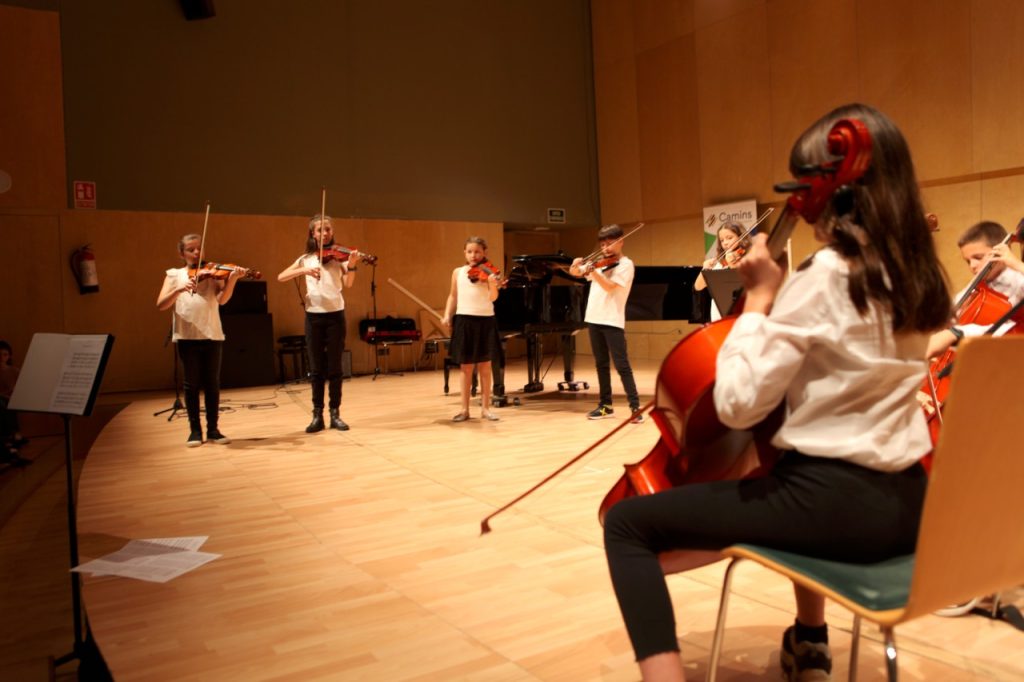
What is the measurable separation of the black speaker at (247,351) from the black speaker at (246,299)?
13cm

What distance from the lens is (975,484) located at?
128 centimetres

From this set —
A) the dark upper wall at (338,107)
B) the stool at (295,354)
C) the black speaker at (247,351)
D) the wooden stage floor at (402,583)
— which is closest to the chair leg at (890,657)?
the wooden stage floor at (402,583)

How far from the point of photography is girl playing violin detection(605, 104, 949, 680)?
136 cm

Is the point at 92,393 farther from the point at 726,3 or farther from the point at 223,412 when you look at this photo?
the point at 726,3

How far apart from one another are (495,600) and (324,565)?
2.53 feet

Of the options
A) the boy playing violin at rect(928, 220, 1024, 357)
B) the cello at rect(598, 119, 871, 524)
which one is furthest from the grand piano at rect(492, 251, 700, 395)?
the cello at rect(598, 119, 871, 524)

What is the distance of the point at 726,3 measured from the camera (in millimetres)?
10594

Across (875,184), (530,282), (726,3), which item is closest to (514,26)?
(726,3)

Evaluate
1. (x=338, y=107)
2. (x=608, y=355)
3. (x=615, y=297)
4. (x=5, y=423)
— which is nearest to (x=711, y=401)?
(x=615, y=297)

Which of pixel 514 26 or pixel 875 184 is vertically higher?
pixel 514 26

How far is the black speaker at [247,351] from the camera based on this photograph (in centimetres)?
947

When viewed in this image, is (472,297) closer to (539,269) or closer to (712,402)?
(539,269)

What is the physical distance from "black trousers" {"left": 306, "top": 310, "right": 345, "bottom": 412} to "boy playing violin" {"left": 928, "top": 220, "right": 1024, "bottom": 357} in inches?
160

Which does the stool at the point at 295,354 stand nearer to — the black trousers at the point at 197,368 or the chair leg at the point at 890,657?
the black trousers at the point at 197,368
